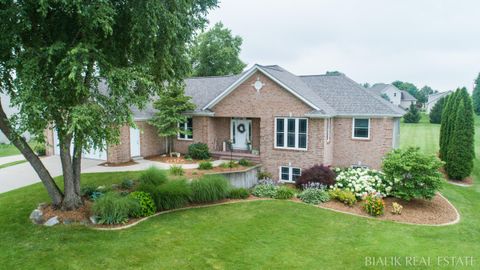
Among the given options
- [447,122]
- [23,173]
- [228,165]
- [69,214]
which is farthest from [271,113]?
[23,173]

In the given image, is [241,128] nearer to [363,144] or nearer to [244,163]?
[244,163]

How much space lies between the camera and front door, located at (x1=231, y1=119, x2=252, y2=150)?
19.8 m

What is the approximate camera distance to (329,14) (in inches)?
772

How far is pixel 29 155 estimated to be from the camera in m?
9.63

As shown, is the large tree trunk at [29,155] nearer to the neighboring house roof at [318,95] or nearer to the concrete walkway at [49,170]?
the concrete walkway at [49,170]

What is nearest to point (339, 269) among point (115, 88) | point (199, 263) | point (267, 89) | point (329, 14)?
point (199, 263)

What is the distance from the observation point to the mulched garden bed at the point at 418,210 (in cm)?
1166

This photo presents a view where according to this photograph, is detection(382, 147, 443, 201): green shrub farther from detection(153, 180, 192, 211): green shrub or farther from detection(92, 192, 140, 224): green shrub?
detection(92, 192, 140, 224): green shrub

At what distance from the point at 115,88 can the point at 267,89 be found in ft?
34.2

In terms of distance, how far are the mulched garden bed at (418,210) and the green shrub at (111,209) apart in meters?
7.77

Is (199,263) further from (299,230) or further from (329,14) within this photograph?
(329,14)

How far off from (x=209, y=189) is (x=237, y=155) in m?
6.42

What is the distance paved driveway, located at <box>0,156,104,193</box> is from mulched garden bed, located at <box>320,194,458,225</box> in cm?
1373

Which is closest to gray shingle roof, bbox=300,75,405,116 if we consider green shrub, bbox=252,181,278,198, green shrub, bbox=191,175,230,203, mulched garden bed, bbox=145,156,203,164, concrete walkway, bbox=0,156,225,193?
green shrub, bbox=252,181,278,198
